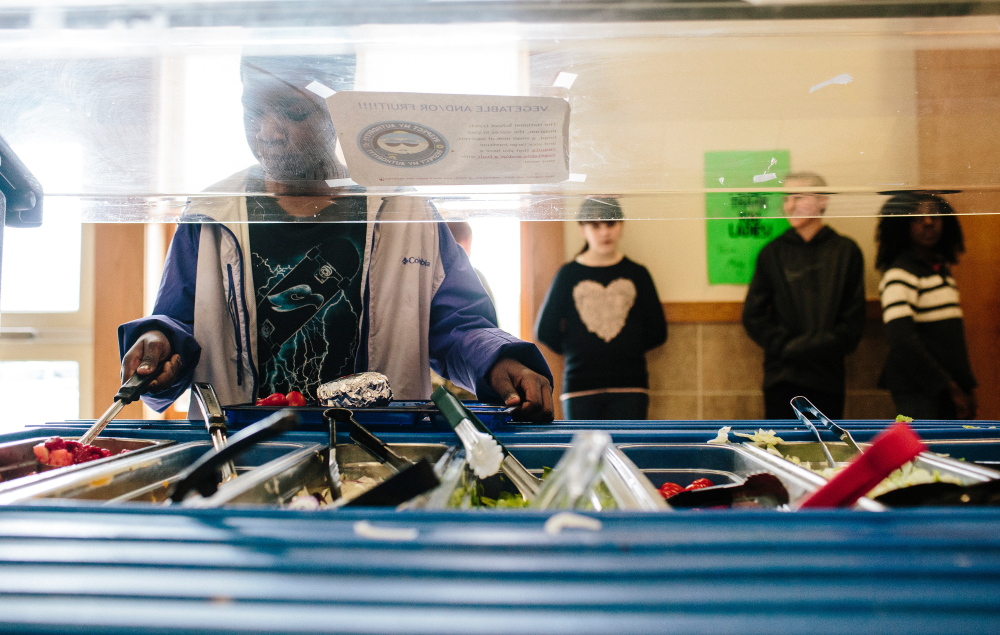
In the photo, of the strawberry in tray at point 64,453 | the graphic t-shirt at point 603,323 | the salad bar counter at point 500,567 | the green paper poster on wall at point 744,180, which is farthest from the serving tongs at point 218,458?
the graphic t-shirt at point 603,323

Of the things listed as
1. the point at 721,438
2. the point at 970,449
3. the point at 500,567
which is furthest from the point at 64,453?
the point at 970,449

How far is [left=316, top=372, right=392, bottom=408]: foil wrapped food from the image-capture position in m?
1.14

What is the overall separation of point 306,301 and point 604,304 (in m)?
1.99

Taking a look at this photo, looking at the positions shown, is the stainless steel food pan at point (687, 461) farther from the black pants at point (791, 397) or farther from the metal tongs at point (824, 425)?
the black pants at point (791, 397)

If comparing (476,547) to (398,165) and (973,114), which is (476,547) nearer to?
(398,165)

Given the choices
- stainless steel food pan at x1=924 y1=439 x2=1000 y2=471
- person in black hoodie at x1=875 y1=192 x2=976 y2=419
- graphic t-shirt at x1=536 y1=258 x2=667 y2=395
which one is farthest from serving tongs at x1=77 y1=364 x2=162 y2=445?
person in black hoodie at x1=875 y1=192 x2=976 y2=419

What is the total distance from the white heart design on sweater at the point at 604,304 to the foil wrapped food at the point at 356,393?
86.4 inches

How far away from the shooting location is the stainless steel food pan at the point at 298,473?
64 cm

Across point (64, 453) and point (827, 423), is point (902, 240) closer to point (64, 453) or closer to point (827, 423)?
point (827, 423)

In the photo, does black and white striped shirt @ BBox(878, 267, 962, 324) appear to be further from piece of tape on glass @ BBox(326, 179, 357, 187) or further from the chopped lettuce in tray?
piece of tape on glass @ BBox(326, 179, 357, 187)

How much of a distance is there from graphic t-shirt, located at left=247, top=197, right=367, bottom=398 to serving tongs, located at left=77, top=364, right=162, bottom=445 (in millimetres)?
509

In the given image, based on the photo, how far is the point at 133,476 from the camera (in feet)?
2.65

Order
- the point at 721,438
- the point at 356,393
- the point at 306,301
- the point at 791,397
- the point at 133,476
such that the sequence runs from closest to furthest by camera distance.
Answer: the point at 133,476
the point at 721,438
the point at 356,393
the point at 306,301
the point at 791,397

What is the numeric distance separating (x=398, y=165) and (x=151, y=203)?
1.72 ft
